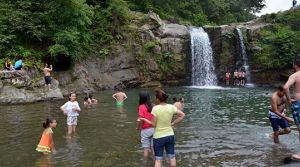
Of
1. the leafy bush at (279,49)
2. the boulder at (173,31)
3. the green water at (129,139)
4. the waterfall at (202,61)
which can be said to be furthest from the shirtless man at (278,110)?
the leafy bush at (279,49)

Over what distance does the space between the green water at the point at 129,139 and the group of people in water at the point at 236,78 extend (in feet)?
56.8

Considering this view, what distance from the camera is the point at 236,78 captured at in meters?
37.6

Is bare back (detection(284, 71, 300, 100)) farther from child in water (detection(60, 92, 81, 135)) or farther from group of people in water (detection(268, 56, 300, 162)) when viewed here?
child in water (detection(60, 92, 81, 135))

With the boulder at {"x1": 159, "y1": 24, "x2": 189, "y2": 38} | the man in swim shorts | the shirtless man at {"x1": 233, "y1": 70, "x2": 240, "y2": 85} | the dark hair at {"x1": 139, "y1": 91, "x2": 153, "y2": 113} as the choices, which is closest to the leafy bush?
the shirtless man at {"x1": 233, "y1": 70, "x2": 240, "y2": 85}

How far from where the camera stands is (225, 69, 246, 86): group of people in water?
123 ft

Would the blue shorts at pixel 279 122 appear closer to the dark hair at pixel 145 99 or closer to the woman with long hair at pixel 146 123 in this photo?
the woman with long hair at pixel 146 123

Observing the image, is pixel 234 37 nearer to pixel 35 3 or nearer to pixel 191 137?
pixel 35 3

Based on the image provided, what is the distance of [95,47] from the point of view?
3438 cm

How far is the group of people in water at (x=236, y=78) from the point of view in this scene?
123 ft

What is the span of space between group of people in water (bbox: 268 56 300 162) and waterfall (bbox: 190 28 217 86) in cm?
2573

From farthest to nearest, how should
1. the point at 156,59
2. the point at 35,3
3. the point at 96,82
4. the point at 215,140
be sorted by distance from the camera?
the point at 156,59 < the point at 96,82 < the point at 35,3 < the point at 215,140

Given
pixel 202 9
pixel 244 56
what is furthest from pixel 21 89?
pixel 202 9

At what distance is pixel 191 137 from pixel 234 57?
1089 inches

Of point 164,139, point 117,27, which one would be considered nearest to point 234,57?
point 117,27
